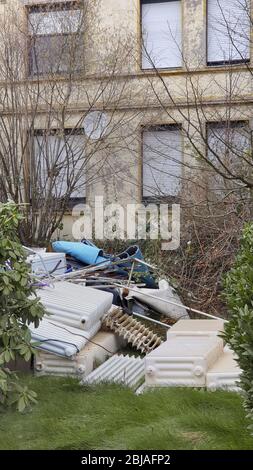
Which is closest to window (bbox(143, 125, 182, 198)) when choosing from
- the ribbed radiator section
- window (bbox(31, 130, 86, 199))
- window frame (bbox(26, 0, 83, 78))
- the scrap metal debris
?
window (bbox(31, 130, 86, 199))

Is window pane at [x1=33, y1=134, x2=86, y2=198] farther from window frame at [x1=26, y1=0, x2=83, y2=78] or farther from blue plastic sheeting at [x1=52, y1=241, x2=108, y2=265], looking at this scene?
blue plastic sheeting at [x1=52, y1=241, x2=108, y2=265]

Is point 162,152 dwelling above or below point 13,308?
above

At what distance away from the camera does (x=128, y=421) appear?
4.60 meters

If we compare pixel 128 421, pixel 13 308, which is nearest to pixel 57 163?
pixel 13 308

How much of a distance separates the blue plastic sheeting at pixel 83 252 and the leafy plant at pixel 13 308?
3461mm

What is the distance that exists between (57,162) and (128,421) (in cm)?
763

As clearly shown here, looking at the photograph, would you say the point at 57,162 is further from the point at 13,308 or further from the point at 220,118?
the point at 13,308

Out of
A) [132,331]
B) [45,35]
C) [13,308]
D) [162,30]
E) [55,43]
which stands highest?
[162,30]

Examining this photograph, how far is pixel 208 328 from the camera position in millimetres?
6512

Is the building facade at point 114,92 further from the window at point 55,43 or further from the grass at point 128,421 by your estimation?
the grass at point 128,421

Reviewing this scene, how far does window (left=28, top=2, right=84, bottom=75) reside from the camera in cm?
1130

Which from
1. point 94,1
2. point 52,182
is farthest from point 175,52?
point 52,182

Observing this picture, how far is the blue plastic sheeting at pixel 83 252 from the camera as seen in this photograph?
28.2 ft
